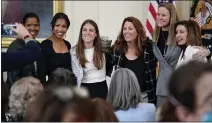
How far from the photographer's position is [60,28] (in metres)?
3.45

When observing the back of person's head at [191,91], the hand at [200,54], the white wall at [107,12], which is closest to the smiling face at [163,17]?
the hand at [200,54]

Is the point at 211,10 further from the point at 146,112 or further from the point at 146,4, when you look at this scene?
the point at 146,112

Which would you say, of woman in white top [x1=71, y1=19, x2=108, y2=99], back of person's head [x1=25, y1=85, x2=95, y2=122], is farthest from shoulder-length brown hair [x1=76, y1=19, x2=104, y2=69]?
back of person's head [x1=25, y1=85, x2=95, y2=122]

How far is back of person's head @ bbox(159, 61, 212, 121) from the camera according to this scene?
127 centimetres

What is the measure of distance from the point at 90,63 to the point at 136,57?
35cm

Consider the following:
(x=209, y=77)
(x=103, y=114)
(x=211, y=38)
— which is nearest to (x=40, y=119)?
(x=103, y=114)

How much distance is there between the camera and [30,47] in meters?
2.26

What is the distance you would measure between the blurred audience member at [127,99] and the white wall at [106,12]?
9.37 feet

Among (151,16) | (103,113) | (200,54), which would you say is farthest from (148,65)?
(151,16)

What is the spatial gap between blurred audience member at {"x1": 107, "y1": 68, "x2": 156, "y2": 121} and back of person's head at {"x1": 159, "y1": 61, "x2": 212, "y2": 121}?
1022 mm

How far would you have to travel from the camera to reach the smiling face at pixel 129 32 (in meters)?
3.34

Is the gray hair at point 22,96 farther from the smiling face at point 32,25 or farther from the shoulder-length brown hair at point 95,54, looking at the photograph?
the smiling face at point 32,25

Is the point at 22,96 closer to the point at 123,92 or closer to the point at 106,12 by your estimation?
the point at 123,92

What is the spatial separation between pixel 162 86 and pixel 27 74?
100cm
